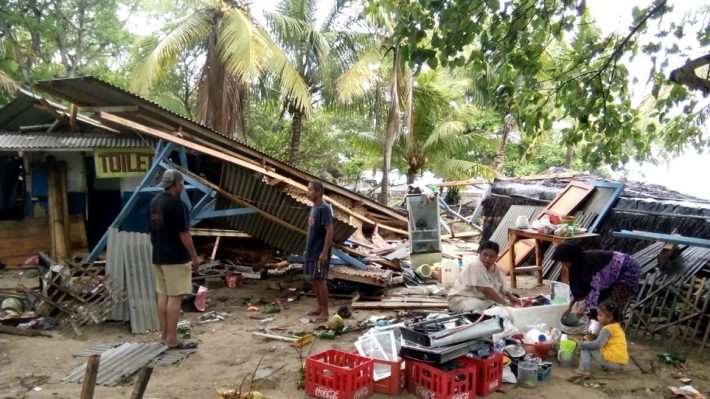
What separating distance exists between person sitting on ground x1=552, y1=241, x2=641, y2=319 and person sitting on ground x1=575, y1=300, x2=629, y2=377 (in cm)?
59

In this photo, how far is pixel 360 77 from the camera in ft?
46.1

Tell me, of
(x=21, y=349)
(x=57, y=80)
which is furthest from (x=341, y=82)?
(x=21, y=349)

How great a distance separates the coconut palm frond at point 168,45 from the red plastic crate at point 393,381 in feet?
36.1

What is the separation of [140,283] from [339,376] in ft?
11.1

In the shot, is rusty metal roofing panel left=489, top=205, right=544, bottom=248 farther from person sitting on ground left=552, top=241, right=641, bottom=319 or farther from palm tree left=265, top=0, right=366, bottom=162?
palm tree left=265, top=0, right=366, bottom=162

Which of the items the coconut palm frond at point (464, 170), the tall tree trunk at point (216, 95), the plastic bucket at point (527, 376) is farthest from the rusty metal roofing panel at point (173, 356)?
the coconut palm frond at point (464, 170)

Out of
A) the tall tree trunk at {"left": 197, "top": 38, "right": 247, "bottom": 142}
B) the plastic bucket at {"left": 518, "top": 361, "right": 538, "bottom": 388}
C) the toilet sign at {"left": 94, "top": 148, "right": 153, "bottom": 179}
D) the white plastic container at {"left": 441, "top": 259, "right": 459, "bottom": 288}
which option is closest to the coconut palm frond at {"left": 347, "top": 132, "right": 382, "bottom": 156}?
the tall tree trunk at {"left": 197, "top": 38, "right": 247, "bottom": 142}

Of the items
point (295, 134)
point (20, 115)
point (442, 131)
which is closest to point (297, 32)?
point (295, 134)

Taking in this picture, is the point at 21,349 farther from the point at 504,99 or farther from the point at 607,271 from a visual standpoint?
the point at 607,271

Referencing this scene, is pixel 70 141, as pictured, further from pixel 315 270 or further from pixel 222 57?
pixel 315 270

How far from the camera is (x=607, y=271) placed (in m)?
5.77

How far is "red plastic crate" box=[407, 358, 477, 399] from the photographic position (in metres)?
4.15

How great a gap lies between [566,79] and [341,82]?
8.96 m

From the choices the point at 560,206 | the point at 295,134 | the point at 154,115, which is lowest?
the point at 560,206
